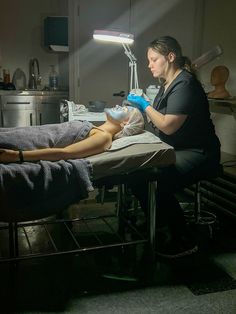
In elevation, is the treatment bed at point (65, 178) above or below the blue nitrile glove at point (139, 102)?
below

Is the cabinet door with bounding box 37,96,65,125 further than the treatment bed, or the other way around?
the cabinet door with bounding box 37,96,65,125

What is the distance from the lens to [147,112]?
223 centimetres

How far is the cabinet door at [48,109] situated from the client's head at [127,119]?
2.36m

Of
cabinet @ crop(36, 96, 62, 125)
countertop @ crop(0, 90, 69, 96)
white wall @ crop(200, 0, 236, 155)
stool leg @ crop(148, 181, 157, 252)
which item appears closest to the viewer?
stool leg @ crop(148, 181, 157, 252)

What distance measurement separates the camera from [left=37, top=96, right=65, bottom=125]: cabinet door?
168 inches

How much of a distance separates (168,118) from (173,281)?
867mm

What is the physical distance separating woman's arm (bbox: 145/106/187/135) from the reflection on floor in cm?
71

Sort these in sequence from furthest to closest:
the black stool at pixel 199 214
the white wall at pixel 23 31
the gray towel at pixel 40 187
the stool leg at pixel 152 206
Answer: the white wall at pixel 23 31 < the black stool at pixel 199 214 < the stool leg at pixel 152 206 < the gray towel at pixel 40 187

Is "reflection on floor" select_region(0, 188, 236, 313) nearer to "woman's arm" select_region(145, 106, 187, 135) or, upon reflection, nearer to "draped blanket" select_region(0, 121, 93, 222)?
"draped blanket" select_region(0, 121, 93, 222)

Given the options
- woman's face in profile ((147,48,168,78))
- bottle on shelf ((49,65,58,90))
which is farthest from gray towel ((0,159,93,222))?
bottle on shelf ((49,65,58,90))

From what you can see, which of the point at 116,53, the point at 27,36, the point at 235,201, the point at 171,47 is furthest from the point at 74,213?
the point at 27,36

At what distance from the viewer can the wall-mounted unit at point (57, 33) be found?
4.30 meters

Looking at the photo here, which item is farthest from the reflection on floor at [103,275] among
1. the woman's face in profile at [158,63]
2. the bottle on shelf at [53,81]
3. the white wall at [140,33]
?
the bottle on shelf at [53,81]

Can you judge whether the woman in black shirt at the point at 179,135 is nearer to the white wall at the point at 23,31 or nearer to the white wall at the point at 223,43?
the white wall at the point at 223,43
